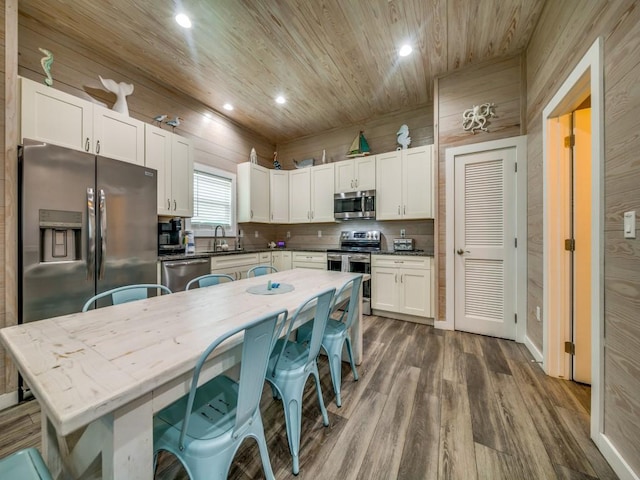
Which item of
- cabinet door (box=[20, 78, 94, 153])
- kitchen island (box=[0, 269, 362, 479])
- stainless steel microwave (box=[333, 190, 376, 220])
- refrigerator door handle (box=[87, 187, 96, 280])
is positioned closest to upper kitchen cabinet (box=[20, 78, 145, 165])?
cabinet door (box=[20, 78, 94, 153])

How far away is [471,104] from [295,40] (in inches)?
82.0

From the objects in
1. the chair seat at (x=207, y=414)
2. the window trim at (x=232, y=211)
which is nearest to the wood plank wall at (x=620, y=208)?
the chair seat at (x=207, y=414)

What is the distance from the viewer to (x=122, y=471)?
2.24 ft

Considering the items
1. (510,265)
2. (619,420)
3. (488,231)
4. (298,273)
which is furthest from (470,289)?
(298,273)

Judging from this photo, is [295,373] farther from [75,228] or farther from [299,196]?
[299,196]

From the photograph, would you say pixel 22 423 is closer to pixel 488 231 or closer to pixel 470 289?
pixel 470 289

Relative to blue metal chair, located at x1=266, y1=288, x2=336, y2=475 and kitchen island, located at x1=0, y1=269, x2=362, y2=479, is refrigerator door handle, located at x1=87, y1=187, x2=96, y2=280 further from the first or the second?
blue metal chair, located at x1=266, y1=288, x2=336, y2=475

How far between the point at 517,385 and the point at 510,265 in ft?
4.22

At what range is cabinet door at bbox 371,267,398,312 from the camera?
139 inches

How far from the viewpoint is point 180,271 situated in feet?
→ 9.32

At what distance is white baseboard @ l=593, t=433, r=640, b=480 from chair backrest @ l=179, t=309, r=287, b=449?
168 cm

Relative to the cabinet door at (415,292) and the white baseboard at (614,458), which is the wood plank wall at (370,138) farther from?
the white baseboard at (614,458)

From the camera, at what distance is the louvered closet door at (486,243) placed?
279 centimetres

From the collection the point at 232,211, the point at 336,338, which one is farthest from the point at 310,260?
the point at 336,338
